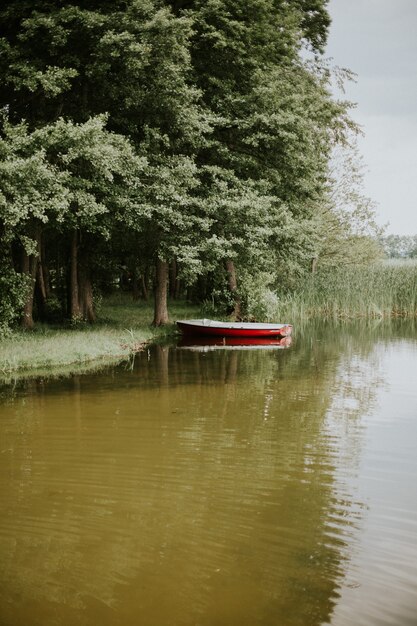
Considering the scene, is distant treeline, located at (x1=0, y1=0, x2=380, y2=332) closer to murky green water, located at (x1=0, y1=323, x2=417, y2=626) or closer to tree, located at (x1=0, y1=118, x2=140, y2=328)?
tree, located at (x1=0, y1=118, x2=140, y2=328)

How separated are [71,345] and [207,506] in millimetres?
10603

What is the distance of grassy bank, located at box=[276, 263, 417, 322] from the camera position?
3103 centimetres

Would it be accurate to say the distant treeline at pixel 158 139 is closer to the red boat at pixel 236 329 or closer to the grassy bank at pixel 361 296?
the red boat at pixel 236 329

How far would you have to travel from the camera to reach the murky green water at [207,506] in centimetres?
433

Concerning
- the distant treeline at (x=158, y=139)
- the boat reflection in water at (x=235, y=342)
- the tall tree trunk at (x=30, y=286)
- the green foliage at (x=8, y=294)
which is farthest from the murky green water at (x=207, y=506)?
the boat reflection in water at (x=235, y=342)

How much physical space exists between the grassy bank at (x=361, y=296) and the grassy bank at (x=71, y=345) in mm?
11335

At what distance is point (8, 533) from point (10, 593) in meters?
1.10

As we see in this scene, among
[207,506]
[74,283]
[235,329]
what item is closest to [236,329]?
[235,329]

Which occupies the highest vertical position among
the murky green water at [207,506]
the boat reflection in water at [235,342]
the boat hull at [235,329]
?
the boat hull at [235,329]

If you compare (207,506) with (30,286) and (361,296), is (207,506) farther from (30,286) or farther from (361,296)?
(361,296)

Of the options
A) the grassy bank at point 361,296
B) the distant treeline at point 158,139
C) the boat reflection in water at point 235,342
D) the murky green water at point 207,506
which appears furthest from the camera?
the grassy bank at point 361,296

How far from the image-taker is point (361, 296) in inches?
1227

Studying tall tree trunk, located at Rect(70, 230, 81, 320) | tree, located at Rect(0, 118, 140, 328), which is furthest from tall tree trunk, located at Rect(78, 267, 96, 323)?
tree, located at Rect(0, 118, 140, 328)

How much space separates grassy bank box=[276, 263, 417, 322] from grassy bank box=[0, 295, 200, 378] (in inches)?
446
